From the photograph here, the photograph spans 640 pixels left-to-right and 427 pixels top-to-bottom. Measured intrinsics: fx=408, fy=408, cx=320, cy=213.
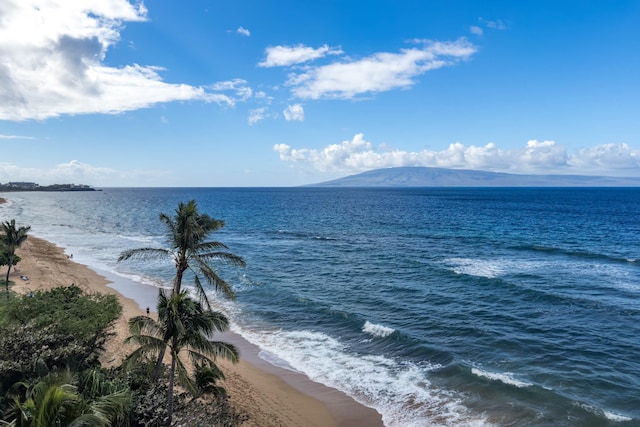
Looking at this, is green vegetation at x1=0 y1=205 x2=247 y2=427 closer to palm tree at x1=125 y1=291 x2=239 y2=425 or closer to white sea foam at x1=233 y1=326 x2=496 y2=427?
palm tree at x1=125 y1=291 x2=239 y2=425

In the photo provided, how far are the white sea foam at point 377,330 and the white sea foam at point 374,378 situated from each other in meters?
2.77

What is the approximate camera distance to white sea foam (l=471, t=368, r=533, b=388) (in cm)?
2239

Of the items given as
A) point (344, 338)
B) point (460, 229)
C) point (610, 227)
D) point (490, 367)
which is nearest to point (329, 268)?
point (344, 338)

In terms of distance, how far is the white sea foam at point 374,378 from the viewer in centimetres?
2002

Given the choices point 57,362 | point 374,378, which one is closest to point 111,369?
point 57,362

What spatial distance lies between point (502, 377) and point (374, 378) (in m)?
7.22

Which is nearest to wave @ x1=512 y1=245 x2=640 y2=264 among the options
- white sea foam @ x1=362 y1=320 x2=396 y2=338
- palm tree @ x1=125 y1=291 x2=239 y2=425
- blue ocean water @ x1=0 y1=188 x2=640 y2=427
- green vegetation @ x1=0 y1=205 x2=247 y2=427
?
blue ocean water @ x1=0 y1=188 x2=640 y2=427

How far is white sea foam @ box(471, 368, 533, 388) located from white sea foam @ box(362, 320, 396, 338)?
7.04m

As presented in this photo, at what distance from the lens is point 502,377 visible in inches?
A: 913

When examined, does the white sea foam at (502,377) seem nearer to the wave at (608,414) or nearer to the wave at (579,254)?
the wave at (608,414)

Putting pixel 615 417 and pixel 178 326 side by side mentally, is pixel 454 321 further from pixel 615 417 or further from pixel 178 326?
pixel 178 326

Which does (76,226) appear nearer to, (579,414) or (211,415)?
(211,415)

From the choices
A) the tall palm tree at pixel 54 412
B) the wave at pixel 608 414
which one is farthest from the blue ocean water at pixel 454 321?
the tall palm tree at pixel 54 412

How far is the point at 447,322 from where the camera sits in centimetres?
3148
